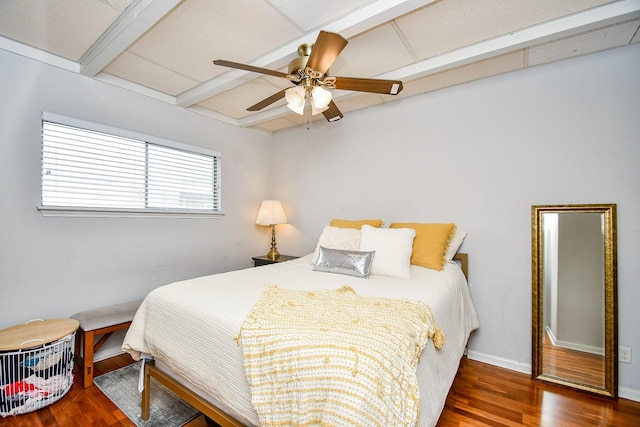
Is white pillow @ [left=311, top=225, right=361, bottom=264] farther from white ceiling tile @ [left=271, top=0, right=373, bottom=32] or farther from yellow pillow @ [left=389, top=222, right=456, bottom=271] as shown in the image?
white ceiling tile @ [left=271, top=0, right=373, bottom=32]

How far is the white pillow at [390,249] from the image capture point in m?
2.17

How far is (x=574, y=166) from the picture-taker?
211 cm

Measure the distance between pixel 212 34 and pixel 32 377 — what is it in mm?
2516

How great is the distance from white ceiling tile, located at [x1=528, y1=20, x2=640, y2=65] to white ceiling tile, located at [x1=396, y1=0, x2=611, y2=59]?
0.88 ft

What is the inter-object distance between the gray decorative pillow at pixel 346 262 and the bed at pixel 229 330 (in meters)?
0.06

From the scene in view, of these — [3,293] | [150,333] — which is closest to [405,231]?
[150,333]

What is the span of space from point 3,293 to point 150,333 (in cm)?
126

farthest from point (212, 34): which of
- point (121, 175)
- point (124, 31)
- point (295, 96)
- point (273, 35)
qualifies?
point (121, 175)

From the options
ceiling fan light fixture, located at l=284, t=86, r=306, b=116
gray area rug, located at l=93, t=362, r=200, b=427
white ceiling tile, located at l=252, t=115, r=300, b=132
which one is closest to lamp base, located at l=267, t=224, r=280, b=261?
white ceiling tile, located at l=252, t=115, r=300, b=132

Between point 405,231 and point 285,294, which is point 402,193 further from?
point 285,294

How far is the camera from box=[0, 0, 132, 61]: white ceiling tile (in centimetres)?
165

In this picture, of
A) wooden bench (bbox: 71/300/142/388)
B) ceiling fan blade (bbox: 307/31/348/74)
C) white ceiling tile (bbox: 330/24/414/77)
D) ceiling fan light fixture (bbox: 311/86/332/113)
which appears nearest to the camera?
ceiling fan blade (bbox: 307/31/348/74)

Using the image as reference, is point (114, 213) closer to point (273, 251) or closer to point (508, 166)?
point (273, 251)

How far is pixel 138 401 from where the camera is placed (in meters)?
1.90
